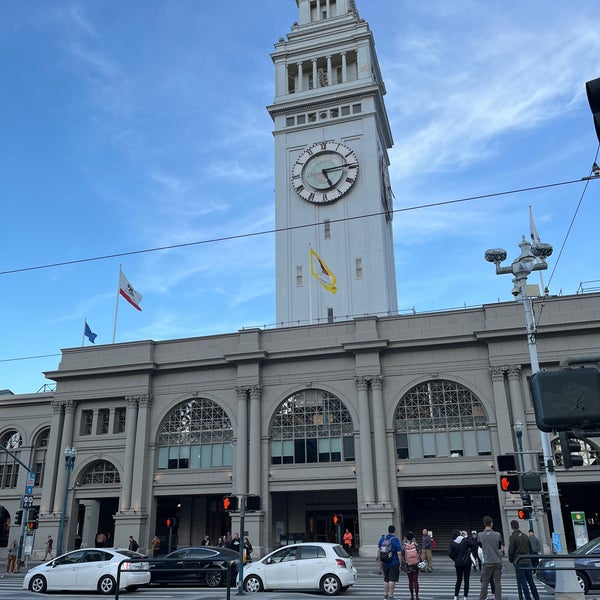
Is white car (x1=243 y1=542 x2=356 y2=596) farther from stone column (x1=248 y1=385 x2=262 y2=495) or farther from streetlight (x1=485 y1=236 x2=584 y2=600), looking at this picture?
stone column (x1=248 y1=385 x2=262 y2=495)

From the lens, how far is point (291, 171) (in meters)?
58.5

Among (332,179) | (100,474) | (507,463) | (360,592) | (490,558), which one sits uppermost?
(332,179)

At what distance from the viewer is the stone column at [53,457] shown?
45328mm

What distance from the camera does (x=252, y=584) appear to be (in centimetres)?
2231

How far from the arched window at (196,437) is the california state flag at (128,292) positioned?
9001mm

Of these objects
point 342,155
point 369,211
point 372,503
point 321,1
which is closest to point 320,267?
point 369,211

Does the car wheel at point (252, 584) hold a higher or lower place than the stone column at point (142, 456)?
lower

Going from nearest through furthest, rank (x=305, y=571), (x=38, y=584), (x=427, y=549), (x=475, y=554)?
(x=305, y=571) < (x=38, y=584) < (x=475, y=554) < (x=427, y=549)

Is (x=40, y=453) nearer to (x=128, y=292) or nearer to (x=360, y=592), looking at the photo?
(x=128, y=292)

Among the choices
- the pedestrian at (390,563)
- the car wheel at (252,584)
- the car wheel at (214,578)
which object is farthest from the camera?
the car wheel at (214,578)

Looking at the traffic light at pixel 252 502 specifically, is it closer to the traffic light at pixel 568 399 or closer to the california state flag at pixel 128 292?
the traffic light at pixel 568 399

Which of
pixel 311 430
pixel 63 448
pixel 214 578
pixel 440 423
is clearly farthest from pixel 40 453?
pixel 214 578

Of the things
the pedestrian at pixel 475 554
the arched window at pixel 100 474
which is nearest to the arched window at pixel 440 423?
the pedestrian at pixel 475 554

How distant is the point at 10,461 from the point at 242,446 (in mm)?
22379
